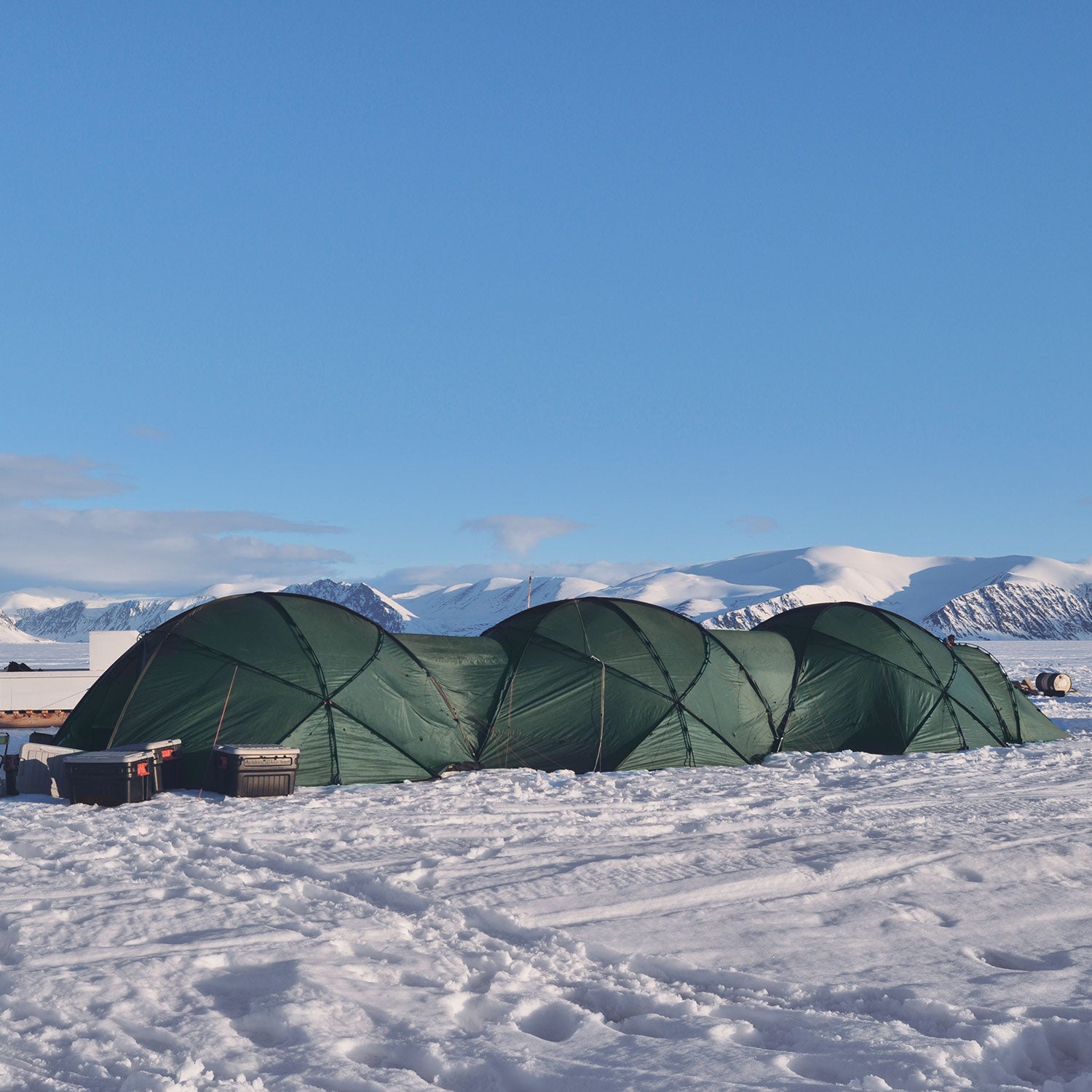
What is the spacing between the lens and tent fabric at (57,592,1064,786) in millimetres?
14492

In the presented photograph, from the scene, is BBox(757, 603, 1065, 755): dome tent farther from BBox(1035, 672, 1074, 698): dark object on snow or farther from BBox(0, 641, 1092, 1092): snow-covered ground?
BBox(1035, 672, 1074, 698): dark object on snow

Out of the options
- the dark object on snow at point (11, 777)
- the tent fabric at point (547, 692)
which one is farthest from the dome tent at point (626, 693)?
the dark object on snow at point (11, 777)

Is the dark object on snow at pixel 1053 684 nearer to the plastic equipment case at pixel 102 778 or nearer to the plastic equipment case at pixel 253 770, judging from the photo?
the plastic equipment case at pixel 253 770

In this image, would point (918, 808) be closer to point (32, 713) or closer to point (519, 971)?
point (519, 971)

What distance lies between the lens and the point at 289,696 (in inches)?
572

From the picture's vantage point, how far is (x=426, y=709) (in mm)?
15602

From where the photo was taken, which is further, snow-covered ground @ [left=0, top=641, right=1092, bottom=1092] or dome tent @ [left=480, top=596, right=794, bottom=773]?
dome tent @ [left=480, top=596, right=794, bottom=773]

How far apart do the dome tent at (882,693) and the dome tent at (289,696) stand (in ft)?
21.9

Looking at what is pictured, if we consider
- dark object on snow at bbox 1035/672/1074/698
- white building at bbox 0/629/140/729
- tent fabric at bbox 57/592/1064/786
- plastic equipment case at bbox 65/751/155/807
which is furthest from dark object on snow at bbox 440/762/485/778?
dark object on snow at bbox 1035/672/1074/698

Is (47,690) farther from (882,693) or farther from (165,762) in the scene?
(882,693)

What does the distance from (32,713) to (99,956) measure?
20045 millimetres

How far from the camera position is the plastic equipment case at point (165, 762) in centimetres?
1300

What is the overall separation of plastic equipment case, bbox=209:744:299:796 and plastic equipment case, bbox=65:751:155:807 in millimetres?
1133

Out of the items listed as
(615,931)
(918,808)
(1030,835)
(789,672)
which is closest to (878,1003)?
(615,931)
